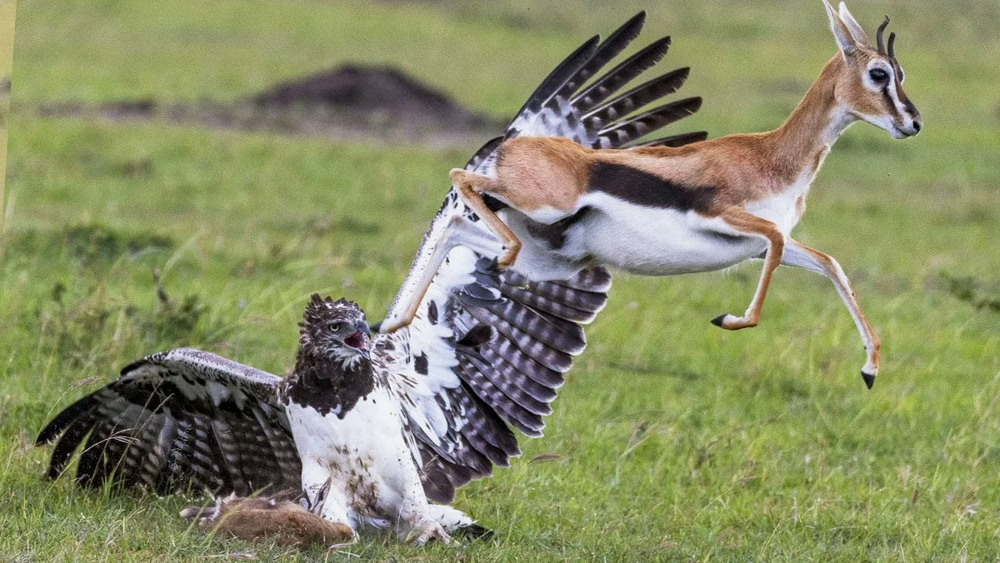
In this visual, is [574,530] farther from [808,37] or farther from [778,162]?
[808,37]

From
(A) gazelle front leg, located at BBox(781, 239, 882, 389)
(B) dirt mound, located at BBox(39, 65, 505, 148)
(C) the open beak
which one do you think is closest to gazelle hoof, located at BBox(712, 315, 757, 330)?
(A) gazelle front leg, located at BBox(781, 239, 882, 389)

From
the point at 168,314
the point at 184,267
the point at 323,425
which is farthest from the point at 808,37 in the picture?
the point at 323,425

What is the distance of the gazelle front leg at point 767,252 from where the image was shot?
3.58 meters

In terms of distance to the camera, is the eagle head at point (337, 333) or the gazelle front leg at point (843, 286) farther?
the eagle head at point (337, 333)

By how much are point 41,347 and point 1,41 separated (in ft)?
9.76

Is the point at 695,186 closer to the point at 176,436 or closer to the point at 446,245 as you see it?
the point at 446,245

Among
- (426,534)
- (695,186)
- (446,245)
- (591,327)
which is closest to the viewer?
(695,186)

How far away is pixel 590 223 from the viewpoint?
400 cm

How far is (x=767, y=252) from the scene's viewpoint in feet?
12.2

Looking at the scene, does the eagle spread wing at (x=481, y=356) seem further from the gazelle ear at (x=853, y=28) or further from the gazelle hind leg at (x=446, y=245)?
the gazelle ear at (x=853, y=28)

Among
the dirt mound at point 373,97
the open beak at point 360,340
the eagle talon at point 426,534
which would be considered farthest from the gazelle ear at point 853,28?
the dirt mound at point 373,97

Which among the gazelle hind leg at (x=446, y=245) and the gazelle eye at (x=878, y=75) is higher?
the gazelle eye at (x=878, y=75)

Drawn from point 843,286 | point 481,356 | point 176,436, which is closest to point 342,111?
point 176,436

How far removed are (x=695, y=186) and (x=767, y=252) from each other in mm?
288
